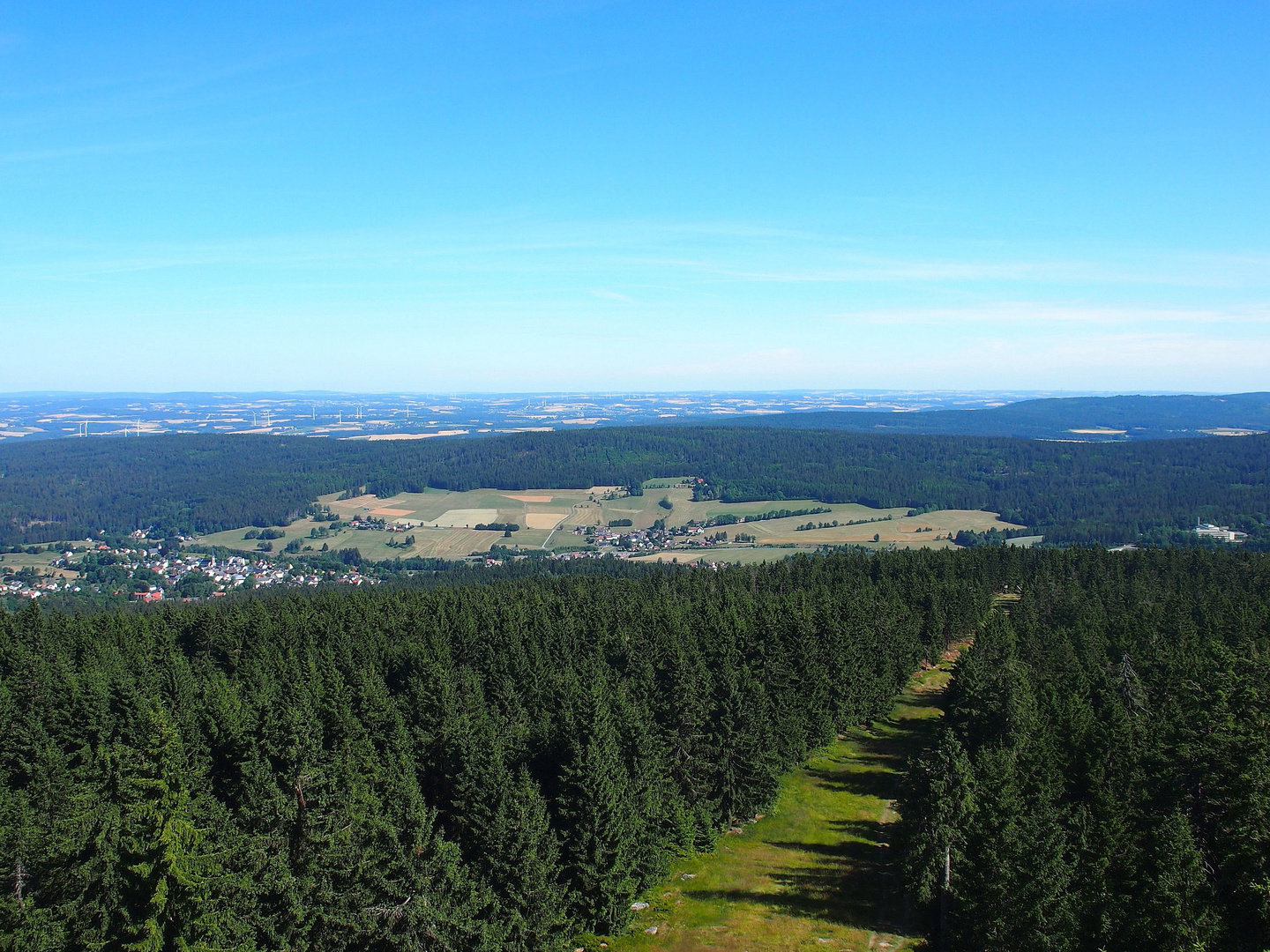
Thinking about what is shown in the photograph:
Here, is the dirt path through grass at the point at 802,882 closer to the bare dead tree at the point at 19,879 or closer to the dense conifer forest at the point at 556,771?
the dense conifer forest at the point at 556,771

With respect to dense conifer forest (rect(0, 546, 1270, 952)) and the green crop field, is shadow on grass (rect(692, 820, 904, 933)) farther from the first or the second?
the green crop field

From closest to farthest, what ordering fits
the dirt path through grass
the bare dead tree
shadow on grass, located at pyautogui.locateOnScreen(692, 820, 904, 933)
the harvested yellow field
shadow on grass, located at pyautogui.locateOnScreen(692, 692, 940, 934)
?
the bare dead tree → the dirt path through grass → shadow on grass, located at pyautogui.locateOnScreen(692, 820, 904, 933) → shadow on grass, located at pyautogui.locateOnScreen(692, 692, 940, 934) → the harvested yellow field

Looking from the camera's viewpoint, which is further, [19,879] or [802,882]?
[802,882]

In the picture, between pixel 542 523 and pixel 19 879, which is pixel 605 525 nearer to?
pixel 542 523

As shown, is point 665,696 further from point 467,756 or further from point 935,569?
point 935,569

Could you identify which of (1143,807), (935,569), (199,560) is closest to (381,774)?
(1143,807)

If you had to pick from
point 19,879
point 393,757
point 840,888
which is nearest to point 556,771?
point 393,757

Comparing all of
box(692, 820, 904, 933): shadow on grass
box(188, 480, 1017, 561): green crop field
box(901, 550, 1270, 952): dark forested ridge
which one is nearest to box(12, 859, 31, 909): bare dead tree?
box(692, 820, 904, 933): shadow on grass
